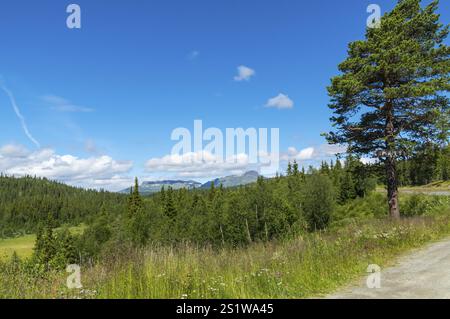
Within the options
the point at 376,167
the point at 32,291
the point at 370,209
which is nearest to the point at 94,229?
the point at 370,209

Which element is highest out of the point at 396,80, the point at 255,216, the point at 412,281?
the point at 396,80

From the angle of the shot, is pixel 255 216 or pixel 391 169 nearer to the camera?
pixel 391 169

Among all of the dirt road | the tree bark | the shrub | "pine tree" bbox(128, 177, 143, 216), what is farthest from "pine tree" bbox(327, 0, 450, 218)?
"pine tree" bbox(128, 177, 143, 216)

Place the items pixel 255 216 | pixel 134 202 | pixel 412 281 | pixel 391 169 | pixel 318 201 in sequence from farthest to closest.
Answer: pixel 134 202 → pixel 255 216 → pixel 318 201 → pixel 391 169 → pixel 412 281

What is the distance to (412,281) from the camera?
22.9 feet

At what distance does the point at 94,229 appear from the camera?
3573 inches

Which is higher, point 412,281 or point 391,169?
point 391,169

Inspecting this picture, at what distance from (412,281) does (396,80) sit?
572 inches

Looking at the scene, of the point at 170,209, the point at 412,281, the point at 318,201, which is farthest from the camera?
the point at 170,209

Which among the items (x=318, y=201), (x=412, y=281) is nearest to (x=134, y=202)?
(x=318, y=201)

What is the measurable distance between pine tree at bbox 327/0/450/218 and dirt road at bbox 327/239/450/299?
31.6 feet

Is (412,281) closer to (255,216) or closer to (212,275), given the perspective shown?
(212,275)

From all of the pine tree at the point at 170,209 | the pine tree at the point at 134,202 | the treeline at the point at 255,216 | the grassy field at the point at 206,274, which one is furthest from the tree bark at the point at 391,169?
the pine tree at the point at 170,209
